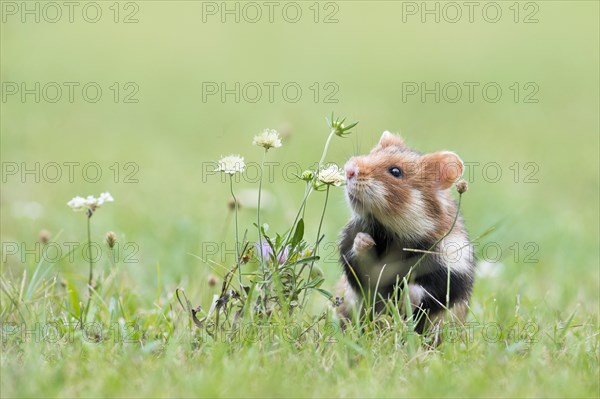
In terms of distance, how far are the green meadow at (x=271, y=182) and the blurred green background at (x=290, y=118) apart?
4 centimetres

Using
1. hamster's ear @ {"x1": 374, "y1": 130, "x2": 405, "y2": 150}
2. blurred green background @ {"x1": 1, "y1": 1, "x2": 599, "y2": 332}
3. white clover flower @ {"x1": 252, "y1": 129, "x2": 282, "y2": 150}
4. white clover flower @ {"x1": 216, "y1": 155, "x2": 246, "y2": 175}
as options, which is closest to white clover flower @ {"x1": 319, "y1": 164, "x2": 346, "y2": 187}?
white clover flower @ {"x1": 252, "y1": 129, "x2": 282, "y2": 150}

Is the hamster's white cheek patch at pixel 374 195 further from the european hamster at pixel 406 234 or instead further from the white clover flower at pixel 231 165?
the white clover flower at pixel 231 165

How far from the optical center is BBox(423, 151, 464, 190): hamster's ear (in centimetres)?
503

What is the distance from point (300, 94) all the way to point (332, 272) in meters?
7.69

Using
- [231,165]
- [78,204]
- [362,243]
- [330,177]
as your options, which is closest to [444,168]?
[362,243]

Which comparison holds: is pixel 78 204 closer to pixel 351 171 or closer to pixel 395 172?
pixel 351 171

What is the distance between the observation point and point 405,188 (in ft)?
16.3

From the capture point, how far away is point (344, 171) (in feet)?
16.3

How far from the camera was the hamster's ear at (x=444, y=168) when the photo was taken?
5.03 metres

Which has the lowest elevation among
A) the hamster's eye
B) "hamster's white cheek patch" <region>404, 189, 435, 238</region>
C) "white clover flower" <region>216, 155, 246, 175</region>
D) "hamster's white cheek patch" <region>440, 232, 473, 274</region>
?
"hamster's white cheek patch" <region>440, 232, 473, 274</region>

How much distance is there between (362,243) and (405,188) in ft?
1.38

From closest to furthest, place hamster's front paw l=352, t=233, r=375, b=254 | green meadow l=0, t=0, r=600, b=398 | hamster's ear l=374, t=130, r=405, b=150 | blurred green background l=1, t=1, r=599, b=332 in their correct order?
1. green meadow l=0, t=0, r=600, b=398
2. hamster's front paw l=352, t=233, r=375, b=254
3. hamster's ear l=374, t=130, r=405, b=150
4. blurred green background l=1, t=1, r=599, b=332

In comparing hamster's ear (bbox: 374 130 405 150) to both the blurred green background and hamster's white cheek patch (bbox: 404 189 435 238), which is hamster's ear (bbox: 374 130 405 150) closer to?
the blurred green background

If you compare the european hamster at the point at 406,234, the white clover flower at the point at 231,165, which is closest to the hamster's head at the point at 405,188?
the european hamster at the point at 406,234
